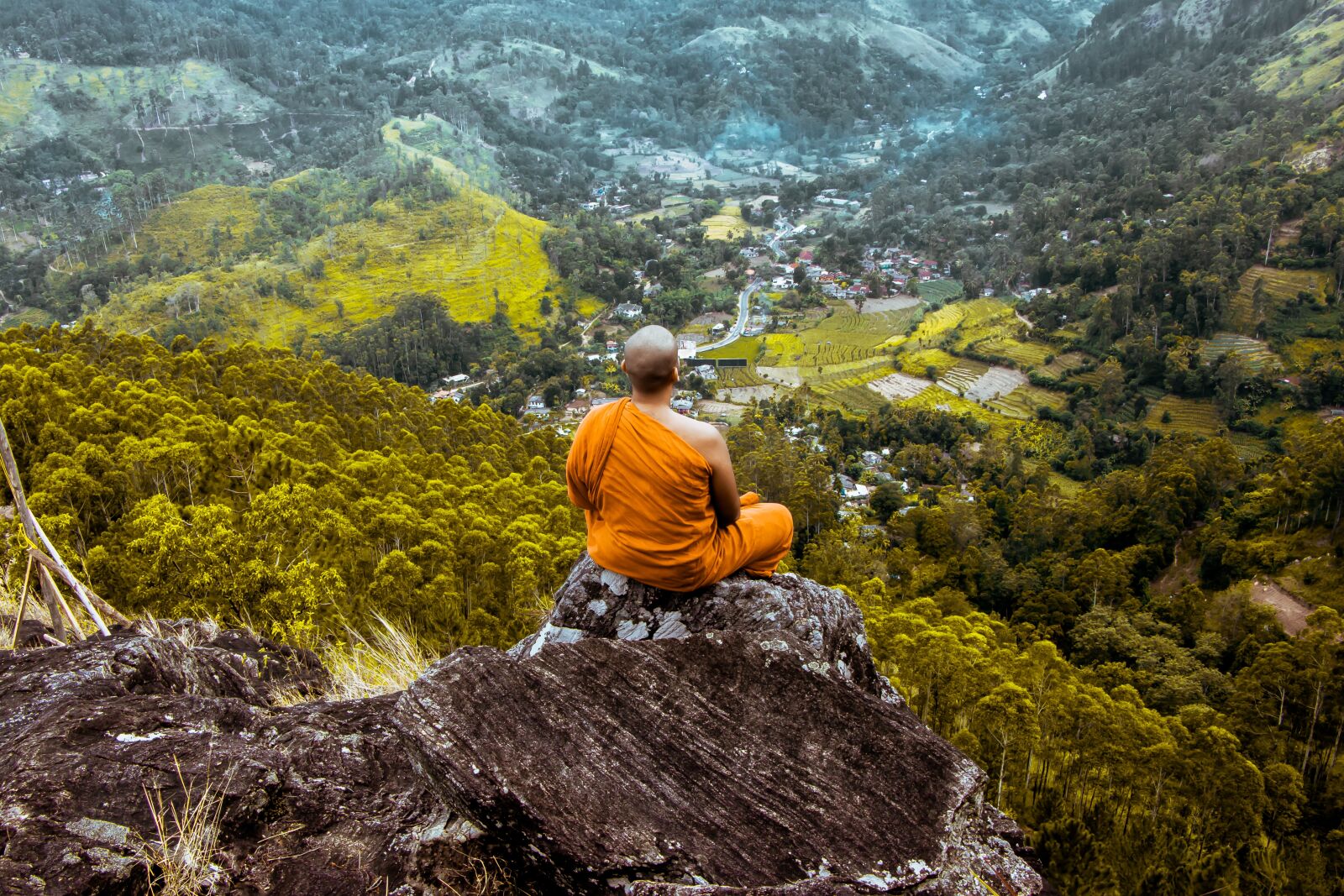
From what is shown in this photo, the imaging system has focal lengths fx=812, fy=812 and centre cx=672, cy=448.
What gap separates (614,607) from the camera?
379 centimetres

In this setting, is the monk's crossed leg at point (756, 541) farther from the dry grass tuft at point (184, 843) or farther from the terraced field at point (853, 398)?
the terraced field at point (853, 398)

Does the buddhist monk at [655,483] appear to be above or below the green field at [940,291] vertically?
above

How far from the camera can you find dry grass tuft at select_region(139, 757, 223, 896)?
2643mm

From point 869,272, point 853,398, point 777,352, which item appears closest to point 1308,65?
point 869,272

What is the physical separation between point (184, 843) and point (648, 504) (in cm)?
202

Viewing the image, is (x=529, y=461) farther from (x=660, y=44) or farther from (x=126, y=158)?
(x=660, y=44)

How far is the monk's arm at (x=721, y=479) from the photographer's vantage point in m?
3.50

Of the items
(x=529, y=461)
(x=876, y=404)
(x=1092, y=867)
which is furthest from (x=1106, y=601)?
(x=876, y=404)

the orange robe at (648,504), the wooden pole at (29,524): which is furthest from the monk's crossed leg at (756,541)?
the wooden pole at (29,524)

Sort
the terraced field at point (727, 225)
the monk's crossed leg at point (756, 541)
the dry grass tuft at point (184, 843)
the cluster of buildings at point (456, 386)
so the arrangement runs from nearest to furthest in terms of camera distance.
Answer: the dry grass tuft at point (184, 843), the monk's crossed leg at point (756, 541), the cluster of buildings at point (456, 386), the terraced field at point (727, 225)

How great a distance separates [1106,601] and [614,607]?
21201mm

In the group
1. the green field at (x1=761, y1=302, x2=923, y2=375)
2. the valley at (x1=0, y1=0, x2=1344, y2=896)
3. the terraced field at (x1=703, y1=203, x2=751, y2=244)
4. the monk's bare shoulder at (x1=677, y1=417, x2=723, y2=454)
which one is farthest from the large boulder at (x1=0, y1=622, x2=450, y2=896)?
the terraced field at (x1=703, y1=203, x2=751, y2=244)

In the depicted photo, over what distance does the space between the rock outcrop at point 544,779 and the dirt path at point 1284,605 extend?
20.5m

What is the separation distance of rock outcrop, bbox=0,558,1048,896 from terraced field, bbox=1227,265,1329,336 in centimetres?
4344
